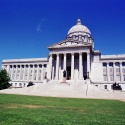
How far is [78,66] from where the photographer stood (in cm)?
6050

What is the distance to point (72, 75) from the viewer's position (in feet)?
190

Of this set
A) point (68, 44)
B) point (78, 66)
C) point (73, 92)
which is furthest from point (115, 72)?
point (73, 92)

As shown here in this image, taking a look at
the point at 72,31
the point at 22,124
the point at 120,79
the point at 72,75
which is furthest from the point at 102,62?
the point at 22,124

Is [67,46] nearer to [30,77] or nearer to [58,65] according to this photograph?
[58,65]

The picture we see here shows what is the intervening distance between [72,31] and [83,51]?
26.2 m

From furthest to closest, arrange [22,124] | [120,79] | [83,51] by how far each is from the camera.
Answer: [120,79] → [83,51] → [22,124]

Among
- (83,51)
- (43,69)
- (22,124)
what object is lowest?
(22,124)

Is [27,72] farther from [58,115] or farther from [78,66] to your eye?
[58,115]

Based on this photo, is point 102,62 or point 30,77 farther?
point 30,77

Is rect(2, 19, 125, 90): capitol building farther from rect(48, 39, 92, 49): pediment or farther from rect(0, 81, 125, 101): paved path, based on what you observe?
rect(0, 81, 125, 101): paved path

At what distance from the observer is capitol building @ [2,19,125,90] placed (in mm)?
57750

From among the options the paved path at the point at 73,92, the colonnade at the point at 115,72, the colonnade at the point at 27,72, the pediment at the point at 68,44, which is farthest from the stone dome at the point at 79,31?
the paved path at the point at 73,92

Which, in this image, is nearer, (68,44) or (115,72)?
(68,44)

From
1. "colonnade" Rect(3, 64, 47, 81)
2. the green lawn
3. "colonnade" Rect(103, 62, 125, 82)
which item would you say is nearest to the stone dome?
"colonnade" Rect(3, 64, 47, 81)
